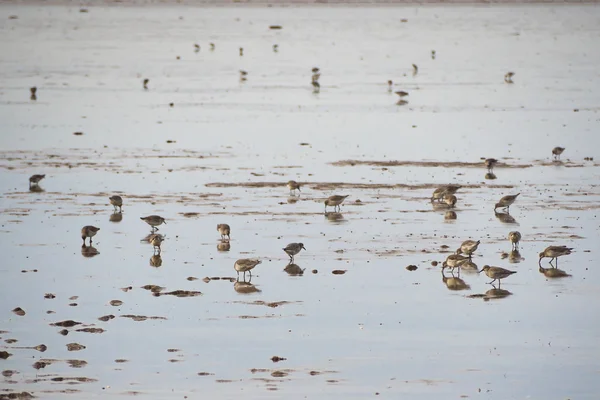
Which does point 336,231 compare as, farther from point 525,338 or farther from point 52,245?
point 525,338

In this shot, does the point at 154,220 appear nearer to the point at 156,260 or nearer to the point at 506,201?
the point at 156,260

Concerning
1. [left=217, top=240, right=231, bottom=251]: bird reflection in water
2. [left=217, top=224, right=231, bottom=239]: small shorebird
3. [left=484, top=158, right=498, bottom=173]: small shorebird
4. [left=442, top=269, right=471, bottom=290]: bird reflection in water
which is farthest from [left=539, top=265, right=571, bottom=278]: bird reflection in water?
[left=484, top=158, right=498, bottom=173]: small shorebird

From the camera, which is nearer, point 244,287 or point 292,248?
point 244,287

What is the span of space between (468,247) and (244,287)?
13.9 ft

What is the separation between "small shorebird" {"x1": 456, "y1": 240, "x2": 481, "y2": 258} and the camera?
72.8 feet

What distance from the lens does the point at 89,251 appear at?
2389 centimetres

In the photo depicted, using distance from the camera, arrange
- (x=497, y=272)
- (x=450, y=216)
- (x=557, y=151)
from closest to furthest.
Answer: (x=497, y=272) < (x=450, y=216) < (x=557, y=151)

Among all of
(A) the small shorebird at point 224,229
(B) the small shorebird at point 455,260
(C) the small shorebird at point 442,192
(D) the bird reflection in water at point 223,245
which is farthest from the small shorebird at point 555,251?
(C) the small shorebird at point 442,192

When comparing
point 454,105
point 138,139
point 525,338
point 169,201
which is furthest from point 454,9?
point 525,338

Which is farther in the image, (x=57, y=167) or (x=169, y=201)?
(x=57, y=167)

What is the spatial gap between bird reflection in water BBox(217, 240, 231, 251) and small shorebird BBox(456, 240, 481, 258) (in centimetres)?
438

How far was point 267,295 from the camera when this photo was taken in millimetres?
20094

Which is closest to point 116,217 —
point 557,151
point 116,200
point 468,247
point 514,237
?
point 116,200

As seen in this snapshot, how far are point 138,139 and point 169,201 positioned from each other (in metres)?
12.3
